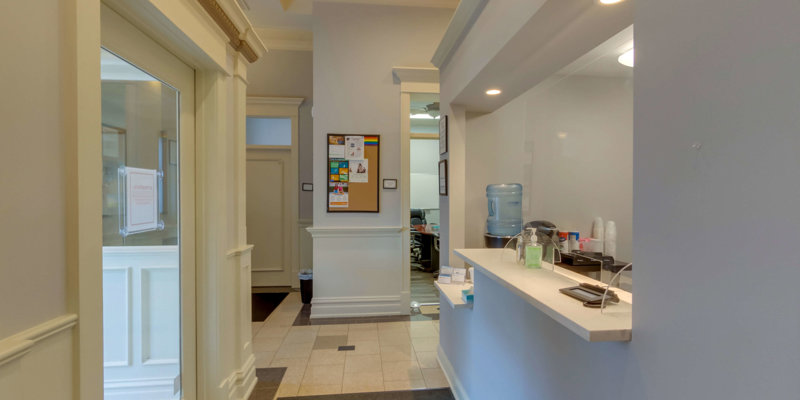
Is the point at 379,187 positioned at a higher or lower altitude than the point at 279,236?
higher

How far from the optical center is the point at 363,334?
3055 mm

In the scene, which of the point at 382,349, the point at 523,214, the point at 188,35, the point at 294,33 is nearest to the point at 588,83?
the point at 523,214

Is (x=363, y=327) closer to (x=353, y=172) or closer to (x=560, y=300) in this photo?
(x=353, y=172)

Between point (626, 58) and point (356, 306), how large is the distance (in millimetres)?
3251

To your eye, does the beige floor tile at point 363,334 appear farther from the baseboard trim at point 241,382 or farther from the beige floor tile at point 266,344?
the baseboard trim at point 241,382

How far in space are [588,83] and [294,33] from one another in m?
3.95

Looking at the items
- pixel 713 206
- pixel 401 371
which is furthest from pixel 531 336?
pixel 401 371

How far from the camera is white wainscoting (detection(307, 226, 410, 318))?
3.51 meters

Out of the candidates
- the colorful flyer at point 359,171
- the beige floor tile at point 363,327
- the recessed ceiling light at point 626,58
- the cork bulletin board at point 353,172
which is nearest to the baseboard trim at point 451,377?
the beige floor tile at point 363,327

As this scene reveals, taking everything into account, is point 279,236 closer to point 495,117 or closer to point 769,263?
point 495,117

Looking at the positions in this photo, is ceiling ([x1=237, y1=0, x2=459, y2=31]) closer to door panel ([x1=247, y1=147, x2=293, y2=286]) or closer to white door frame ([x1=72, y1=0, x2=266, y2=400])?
door panel ([x1=247, y1=147, x2=293, y2=286])

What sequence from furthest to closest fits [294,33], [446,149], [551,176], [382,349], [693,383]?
[294,33]
[382,349]
[446,149]
[551,176]
[693,383]

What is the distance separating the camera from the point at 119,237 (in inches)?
52.9

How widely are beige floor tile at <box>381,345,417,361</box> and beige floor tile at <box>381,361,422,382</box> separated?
0.21 ft
